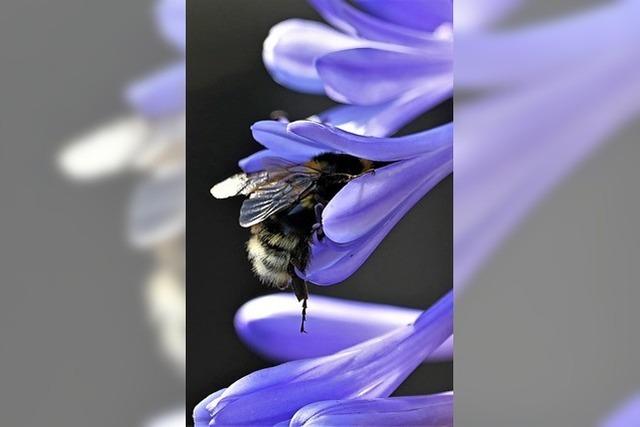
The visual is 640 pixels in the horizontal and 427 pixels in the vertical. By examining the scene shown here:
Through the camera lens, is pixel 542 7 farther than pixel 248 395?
Yes

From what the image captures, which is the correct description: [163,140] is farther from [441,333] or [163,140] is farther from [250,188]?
[441,333]

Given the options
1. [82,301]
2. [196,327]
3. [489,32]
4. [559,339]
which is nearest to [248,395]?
[196,327]

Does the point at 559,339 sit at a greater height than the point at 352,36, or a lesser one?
lesser

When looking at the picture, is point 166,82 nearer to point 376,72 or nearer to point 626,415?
point 376,72

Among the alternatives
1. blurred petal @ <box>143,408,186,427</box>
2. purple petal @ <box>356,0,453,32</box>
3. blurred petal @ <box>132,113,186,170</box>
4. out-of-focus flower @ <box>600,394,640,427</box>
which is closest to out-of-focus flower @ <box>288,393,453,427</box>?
blurred petal @ <box>143,408,186,427</box>

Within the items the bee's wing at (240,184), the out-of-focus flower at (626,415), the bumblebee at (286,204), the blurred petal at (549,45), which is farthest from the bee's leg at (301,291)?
the out-of-focus flower at (626,415)

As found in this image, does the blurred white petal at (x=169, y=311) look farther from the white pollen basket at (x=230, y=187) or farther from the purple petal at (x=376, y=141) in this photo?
the purple petal at (x=376, y=141)
